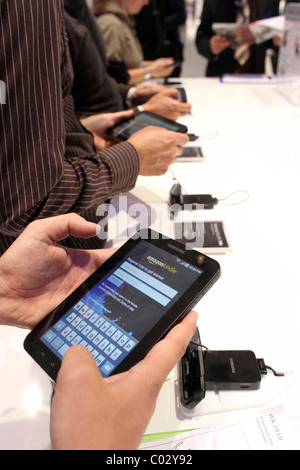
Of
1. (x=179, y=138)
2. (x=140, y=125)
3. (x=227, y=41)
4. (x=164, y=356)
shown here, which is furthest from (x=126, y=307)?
(x=227, y=41)

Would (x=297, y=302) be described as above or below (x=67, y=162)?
below

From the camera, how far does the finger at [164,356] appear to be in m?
0.46

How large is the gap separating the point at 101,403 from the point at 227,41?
93.9 inches

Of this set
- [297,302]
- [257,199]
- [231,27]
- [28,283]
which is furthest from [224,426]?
[231,27]

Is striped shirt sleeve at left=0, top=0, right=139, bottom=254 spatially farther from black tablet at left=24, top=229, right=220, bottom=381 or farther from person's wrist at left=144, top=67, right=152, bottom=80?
person's wrist at left=144, top=67, right=152, bottom=80

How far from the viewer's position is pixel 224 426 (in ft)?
1.78

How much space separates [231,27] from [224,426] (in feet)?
6.95

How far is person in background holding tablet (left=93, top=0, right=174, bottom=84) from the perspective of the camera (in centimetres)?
177

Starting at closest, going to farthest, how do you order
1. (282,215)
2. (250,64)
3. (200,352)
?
(200,352) → (282,215) → (250,64)

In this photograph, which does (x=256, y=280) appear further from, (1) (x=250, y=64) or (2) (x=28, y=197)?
(1) (x=250, y=64)

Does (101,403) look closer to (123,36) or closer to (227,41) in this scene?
(123,36)

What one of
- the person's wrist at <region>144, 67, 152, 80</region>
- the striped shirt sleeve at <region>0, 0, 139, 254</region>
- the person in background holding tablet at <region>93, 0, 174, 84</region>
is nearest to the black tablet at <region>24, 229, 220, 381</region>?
the striped shirt sleeve at <region>0, 0, 139, 254</region>

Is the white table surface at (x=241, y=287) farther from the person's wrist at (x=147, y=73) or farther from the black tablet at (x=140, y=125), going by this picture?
the person's wrist at (x=147, y=73)
